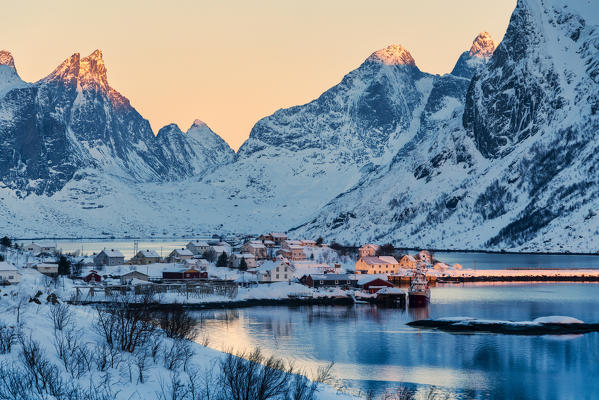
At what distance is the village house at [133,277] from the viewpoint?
109 m

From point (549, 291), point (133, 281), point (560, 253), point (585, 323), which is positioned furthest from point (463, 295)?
point (560, 253)

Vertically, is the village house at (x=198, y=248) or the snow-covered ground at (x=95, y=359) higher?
the village house at (x=198, y=248)

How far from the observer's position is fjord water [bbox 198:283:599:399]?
2069 inches

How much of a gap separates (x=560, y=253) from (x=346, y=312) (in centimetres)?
12168

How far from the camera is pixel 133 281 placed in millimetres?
107875

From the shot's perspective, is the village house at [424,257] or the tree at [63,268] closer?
the tree at [63,268]

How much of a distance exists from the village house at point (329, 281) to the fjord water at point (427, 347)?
65.3 ft

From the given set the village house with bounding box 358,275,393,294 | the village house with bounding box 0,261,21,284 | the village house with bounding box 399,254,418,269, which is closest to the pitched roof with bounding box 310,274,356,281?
the village house with bounding box 358,275,393,294

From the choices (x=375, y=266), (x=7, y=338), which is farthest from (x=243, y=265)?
(x=7, y=338)

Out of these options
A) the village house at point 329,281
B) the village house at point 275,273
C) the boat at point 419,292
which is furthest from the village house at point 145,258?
the boat at point 419,292

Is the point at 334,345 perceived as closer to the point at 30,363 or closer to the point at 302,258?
the point at 30,363

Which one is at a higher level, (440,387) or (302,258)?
(302,258)

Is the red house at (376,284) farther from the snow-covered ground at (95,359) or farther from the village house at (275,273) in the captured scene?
the snow-covered ground at (95,359)

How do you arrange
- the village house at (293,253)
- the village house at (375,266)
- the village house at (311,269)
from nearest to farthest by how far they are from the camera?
1. the village house at (311,269)
2. the village house at (375,266)
3. the village house at (293,253)
